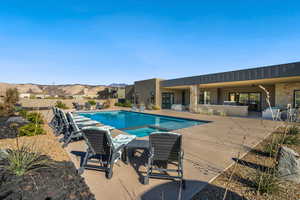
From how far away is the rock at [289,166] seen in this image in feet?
7.61

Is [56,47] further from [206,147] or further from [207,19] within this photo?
[206,147]

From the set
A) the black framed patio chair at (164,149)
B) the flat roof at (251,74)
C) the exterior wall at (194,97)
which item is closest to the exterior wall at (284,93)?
the flat roof at (251,74)

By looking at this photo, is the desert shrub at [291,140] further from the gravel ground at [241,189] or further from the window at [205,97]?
the window at [205,97]

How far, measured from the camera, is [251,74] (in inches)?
370

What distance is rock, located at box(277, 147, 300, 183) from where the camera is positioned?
91.3 inches

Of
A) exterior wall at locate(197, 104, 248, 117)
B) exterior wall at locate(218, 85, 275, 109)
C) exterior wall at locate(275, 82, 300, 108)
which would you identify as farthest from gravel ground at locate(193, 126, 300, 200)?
exterior wall at locate(218, 85, 275, 109)

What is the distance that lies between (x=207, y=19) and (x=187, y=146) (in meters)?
10.7

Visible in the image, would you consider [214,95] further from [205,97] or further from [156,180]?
[156,180]

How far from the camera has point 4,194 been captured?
175 cm

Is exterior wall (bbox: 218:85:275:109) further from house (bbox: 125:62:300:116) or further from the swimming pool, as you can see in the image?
the swimming pool

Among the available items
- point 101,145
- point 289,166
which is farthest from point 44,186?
point 289,166

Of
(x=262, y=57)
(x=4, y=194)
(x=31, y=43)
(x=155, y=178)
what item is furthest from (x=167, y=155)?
(x=31, y=43)

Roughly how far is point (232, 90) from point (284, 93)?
4.39 m

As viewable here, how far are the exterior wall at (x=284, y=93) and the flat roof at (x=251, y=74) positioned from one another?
399 centimetres
